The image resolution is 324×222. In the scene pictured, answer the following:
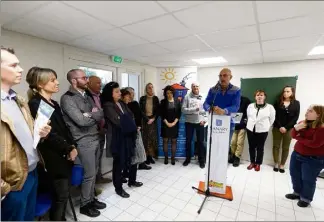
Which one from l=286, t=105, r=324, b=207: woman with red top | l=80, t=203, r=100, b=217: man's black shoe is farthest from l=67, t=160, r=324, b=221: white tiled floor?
l=286, t=105, r=324, b=207: woman with red top

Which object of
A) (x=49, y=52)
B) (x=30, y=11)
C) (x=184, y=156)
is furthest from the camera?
(x=184, y=156)

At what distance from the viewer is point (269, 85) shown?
12.9 ft

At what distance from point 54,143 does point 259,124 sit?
133 inches

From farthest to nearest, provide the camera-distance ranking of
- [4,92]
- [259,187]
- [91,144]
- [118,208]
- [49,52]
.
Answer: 1. [259,187]
2. [49,52]
3. [118,208]
4. [91,144]
5. [4,92]

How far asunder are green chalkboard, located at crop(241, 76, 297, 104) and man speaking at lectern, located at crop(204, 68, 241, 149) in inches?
78.1

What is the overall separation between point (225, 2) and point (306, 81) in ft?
11.3

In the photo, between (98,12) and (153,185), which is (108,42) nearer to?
(98,12)

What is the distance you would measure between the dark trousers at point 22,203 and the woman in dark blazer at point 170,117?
2456 millimetres

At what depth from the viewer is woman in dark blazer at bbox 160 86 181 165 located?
11.9 ft

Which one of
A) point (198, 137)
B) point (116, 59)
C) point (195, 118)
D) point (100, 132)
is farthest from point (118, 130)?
point (198, 137)

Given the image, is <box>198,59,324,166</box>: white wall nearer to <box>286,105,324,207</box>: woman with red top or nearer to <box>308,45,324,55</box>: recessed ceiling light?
<box>308,45,324,55</box>: recessed ceiling light

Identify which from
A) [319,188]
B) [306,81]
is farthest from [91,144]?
[306,81]

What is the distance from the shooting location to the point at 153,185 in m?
2.83

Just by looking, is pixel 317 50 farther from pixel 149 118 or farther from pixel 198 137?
pixel 149 118
